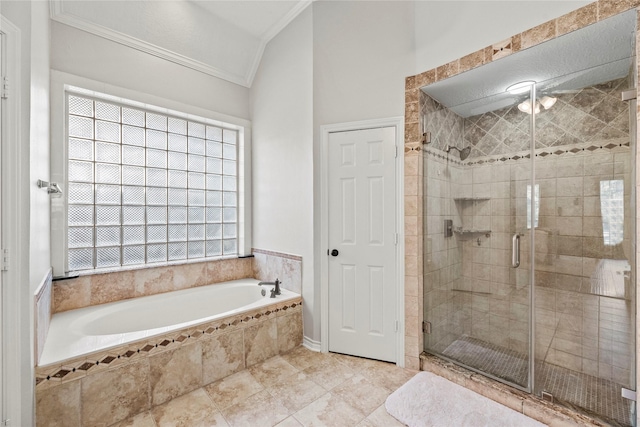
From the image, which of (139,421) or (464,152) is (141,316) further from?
(464,152)

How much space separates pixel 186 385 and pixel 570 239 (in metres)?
2.99

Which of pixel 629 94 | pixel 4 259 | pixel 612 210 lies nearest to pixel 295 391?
pixel 4 259

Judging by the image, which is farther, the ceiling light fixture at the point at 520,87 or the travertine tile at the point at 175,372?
the ceiling light fixture at the point at 520,87

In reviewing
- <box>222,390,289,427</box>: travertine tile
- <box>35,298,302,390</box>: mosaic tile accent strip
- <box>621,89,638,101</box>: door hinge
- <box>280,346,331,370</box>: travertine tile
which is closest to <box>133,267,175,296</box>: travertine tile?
<box>35,298,302,390</box>: mosaic tile accent strip

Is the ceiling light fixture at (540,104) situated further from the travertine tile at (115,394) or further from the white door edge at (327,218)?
the travertine tile at (115,394)

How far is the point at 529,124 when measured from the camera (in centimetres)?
212

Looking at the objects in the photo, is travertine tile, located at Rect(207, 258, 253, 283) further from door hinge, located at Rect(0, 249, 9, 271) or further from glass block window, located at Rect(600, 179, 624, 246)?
glass block window, located at Rect(600, 179, 624, 246)

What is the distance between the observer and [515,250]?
2.26 m

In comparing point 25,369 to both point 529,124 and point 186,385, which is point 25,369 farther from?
point 529,124

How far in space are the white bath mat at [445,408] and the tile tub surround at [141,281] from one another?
7.00 ft

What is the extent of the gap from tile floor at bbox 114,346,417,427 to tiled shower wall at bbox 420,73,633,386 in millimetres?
647

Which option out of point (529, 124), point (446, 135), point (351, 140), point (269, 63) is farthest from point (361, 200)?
point (269, 63)

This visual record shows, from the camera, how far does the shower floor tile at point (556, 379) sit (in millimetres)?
1606

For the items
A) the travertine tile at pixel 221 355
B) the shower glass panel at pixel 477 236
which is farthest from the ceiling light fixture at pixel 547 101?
the travertine tile at pixel 221 355
